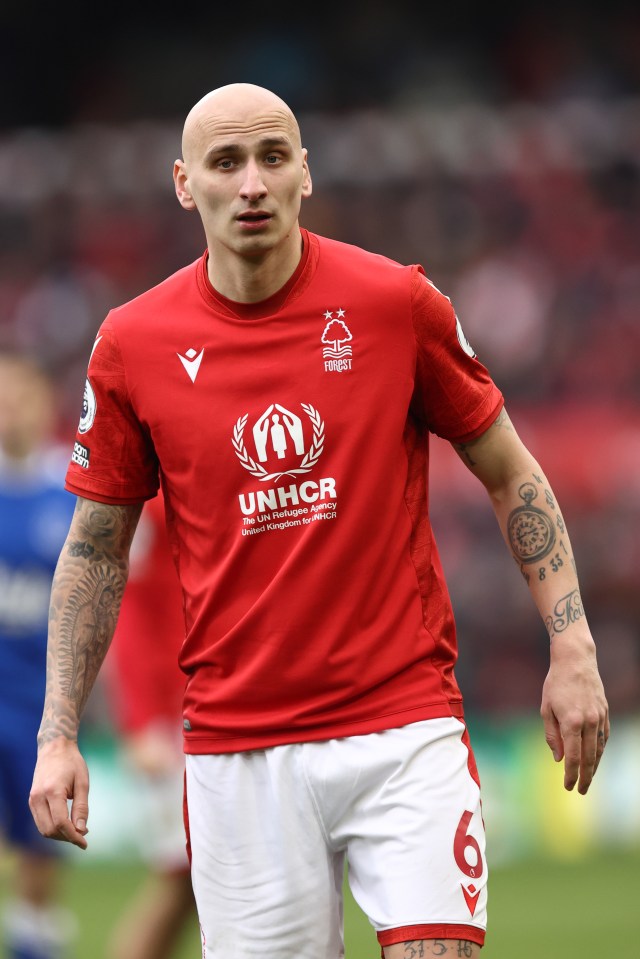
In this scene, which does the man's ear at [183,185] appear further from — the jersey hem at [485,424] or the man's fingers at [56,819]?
the man's fingers at [56,819]

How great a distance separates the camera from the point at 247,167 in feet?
12.4

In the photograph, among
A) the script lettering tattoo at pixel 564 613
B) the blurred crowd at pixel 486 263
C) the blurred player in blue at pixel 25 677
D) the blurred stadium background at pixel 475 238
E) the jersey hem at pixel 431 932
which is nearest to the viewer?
the jersey hem at pixel 431 932

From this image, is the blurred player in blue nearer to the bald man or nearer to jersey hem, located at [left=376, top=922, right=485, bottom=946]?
the bald man

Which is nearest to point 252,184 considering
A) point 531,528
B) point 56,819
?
point 531,528

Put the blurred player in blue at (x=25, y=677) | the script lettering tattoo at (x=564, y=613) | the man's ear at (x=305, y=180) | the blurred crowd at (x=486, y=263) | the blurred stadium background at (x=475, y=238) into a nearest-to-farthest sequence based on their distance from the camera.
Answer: the script lettering tattoo at (x=564, y=613) < the man's ear at (x=305, y=180) < the blurred player in blue at (x=25, y=677) < the blurred stadium background at (x=475, y=238) < the blurred crowd at (x=486, y=263)

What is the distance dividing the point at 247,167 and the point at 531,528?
1.08m

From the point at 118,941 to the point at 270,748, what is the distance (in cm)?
307

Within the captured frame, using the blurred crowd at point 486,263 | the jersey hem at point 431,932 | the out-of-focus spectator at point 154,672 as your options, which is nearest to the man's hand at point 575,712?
the jersey hem at point 431,932

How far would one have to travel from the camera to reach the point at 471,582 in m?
13.2

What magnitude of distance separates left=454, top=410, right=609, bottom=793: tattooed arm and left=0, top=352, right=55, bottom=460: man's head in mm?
3717

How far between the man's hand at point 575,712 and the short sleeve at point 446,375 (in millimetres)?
576

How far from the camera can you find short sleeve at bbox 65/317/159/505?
156 inches

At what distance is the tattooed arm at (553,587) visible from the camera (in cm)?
370

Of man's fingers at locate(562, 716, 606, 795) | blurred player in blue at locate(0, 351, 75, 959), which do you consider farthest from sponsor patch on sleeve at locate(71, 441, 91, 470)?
blurred player in blue at locate(0, 351, 75, 959)
